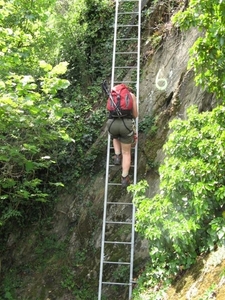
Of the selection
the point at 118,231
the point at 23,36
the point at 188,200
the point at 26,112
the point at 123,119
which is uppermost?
the point at 23,36

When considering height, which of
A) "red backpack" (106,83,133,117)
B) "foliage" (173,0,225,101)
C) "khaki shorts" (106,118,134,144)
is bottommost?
"khaki shorts" (106,118,134,144)

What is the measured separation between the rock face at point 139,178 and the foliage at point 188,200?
57.9 inches

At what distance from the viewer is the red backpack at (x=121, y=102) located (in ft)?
20.8

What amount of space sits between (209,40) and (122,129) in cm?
311

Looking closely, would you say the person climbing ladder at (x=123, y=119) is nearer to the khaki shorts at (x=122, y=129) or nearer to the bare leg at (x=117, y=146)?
the khaki shorts at (x=122, y=129)

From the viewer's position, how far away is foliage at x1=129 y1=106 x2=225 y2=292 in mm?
4273

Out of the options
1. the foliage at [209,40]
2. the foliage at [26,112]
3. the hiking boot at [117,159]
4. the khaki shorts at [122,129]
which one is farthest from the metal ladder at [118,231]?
the foliage at [209,40]

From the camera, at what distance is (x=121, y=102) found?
6.34m

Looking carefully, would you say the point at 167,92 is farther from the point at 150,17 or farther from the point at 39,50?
the point at 39,50

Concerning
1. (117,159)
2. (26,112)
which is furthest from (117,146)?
(26,112)

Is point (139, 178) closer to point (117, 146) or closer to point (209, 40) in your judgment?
point (117, 146)

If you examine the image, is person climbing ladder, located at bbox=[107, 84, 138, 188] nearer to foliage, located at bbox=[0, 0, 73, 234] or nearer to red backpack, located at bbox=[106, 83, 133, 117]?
red backpack, located at bbox=[106, 83, 133, 117]

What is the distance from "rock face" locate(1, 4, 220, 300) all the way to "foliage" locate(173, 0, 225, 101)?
244 cm

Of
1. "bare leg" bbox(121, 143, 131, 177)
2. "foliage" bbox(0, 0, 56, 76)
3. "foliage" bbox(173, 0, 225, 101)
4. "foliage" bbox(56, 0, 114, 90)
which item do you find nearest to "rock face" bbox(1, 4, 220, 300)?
"bare leg" bbox(121, 143, 131, 177)
